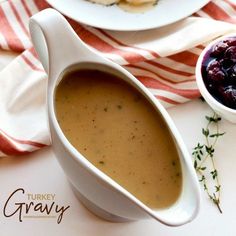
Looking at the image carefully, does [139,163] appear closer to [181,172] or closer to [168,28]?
[181,172]

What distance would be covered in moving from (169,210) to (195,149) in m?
0.31

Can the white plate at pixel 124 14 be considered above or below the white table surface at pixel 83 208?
above

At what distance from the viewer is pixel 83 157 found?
1061 millimetres

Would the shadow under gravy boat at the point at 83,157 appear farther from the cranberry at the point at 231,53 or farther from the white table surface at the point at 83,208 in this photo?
the cranberry at the point at 231,53

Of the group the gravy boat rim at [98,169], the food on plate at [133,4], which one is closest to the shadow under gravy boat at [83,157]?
the gravy boat rim at [98,169]

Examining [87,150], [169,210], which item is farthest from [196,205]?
[87,150]

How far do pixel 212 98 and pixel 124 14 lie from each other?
0.37m

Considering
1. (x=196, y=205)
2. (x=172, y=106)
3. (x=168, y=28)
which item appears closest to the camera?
(x=196, y=205)

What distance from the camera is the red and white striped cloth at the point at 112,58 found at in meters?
1.38

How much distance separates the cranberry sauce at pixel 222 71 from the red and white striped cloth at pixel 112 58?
0.08 m

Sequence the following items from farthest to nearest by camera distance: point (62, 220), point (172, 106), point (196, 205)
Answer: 1. point (172, 106)
2. point (62, 220)
3. point (196, 205)

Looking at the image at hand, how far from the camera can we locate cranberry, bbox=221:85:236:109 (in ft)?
4.31

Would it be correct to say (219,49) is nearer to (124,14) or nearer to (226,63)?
(226,63)

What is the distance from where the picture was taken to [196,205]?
1.04 metres
